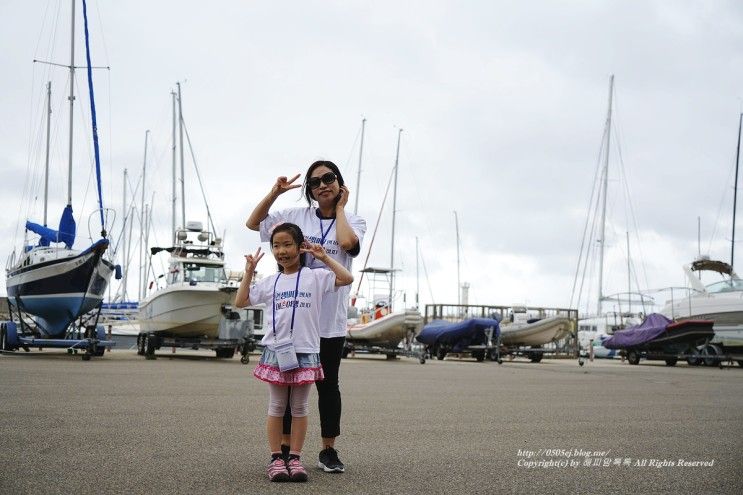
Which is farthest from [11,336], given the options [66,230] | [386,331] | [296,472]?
[296,472]

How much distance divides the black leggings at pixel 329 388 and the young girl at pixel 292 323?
18 cm

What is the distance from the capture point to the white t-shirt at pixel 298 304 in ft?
14.7

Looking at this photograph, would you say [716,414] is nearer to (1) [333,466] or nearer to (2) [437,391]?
(2) [437,391]

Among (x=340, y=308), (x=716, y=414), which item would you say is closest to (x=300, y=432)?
(x=340, y=308)

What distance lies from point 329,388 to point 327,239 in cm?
92

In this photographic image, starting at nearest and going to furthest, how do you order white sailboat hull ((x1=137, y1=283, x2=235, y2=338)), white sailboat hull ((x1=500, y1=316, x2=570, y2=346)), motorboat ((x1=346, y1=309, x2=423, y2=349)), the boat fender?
1. the boat fender
2. white sailboat hull ((x1=137, y1=283, x2=235, y2=338))
3. motorboat ((x1=346, y1=309, x2=423, y2=349))
4. white sailboat hull ((x1=500, y1=316, x2=570, y2=346))

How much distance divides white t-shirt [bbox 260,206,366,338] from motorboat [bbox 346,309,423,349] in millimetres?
21416

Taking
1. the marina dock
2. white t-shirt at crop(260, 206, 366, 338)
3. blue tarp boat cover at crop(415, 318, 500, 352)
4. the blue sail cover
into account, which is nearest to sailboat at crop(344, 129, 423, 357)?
Result: blue tarp boat cover at crop(415, 318, 500, 352)

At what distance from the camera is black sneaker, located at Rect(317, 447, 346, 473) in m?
4.54

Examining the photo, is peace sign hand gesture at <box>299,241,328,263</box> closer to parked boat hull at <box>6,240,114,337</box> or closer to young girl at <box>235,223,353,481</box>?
young girl at <box>235,223,353,481</box>

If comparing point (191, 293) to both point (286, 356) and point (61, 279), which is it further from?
point (286, 356)

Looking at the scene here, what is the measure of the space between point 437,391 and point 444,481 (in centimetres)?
709

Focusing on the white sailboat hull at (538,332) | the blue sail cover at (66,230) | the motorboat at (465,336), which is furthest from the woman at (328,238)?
the white sailboat hull at (538,332)

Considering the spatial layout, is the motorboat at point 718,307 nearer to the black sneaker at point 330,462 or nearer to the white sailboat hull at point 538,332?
the white sailboat hull at point 538,332
